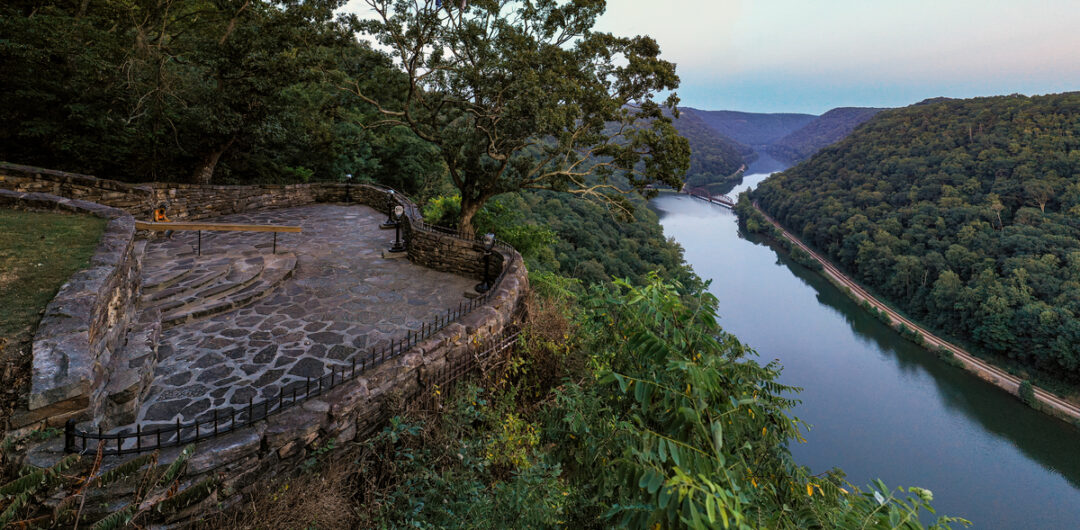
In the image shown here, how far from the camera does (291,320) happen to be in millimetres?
6180

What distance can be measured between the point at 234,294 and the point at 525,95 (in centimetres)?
625

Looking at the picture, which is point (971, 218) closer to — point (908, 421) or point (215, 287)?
point (908, 421)

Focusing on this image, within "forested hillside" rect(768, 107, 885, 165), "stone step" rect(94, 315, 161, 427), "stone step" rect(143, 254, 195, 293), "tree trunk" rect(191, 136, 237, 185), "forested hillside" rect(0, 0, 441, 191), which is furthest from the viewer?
"forested hillside" rect(768, 107, 885, 165)

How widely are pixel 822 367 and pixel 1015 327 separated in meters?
11.7

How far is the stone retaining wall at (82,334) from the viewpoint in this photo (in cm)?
308

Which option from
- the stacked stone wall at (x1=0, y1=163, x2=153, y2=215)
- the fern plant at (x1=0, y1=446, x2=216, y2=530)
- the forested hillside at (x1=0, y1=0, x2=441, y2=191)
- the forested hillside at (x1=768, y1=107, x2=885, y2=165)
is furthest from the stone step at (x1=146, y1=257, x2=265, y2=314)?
the forested hillside at (x1=768, y1=107, x2=885, y2=165)

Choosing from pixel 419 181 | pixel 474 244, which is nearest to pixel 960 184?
pixel 419 181

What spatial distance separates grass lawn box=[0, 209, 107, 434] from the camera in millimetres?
3219

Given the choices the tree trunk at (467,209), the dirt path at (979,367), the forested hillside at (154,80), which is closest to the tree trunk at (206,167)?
the forested hillside at (154,80)

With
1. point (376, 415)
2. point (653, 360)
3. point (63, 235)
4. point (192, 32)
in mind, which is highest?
point (192, 32)

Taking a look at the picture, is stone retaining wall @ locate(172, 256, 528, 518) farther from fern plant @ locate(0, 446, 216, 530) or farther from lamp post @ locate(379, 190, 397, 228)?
lamp post @ locate(379, 190, 397, 228)

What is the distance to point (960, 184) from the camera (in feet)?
151

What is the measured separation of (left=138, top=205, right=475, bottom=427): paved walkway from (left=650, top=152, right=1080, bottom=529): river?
47.7ft

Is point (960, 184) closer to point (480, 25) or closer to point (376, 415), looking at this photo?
point (480, 25)
